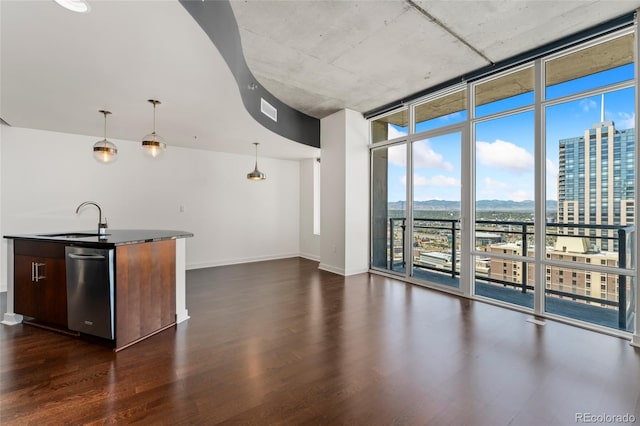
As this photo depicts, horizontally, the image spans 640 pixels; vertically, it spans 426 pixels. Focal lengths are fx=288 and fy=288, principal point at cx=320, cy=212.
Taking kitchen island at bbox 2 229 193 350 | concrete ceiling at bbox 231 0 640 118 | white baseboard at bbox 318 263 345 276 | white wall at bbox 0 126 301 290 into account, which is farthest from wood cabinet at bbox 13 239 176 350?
white baseboard at bbox 318 263 345 276

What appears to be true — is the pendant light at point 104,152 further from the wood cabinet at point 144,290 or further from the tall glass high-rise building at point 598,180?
the tall glass high-rise building at point 598,180

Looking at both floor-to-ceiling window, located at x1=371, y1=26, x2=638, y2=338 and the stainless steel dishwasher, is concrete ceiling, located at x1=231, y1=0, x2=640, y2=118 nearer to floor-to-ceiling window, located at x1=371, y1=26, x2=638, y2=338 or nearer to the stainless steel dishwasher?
floor-to-ceiling window, located at x1=371, y1=26, x2=638, y2=338

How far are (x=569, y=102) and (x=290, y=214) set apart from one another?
567cm

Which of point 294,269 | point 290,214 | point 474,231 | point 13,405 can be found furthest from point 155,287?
point 290,214

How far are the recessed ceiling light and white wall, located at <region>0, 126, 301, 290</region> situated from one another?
407 cm

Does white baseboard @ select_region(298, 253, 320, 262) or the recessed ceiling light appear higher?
the recessed ceiling light

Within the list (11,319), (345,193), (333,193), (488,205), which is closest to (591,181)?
(488,205)

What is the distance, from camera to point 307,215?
7359 millimetres

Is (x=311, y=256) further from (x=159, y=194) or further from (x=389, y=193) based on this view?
(x=159, y=194)

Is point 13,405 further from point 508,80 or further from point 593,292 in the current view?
point 508,80

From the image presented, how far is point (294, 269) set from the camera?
19.4 feet

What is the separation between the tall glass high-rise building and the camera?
9.49ft

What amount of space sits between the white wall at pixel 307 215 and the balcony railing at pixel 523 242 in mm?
2265

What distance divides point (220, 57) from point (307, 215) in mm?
5228
